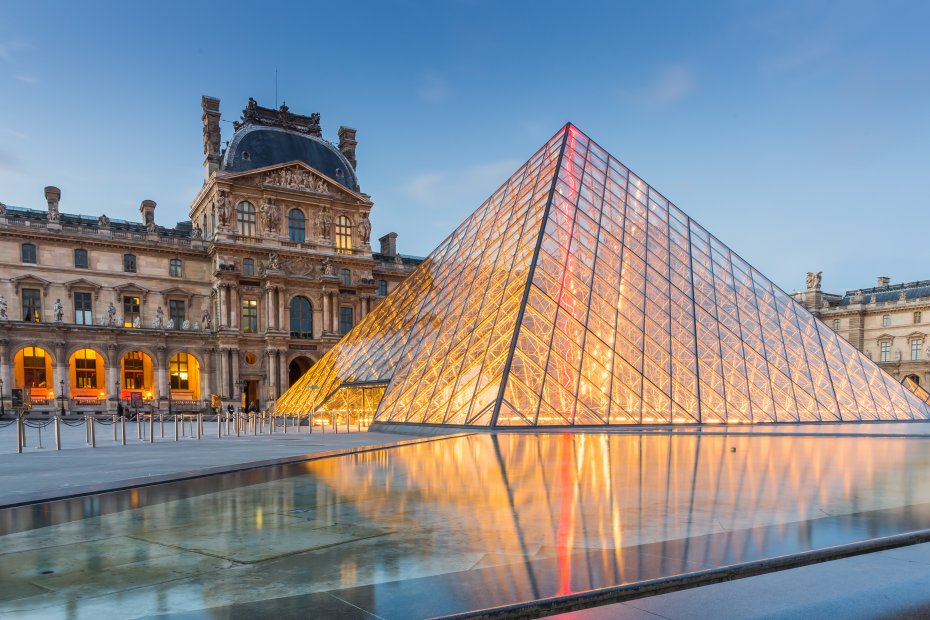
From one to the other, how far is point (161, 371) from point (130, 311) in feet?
17.2

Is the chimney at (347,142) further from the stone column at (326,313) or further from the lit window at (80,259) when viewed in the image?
the lit window at (80,259)

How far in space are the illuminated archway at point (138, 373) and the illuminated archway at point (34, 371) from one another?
13.7ft

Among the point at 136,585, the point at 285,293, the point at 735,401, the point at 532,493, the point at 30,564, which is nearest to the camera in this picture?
the point at 136,585

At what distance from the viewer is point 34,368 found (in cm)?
3922

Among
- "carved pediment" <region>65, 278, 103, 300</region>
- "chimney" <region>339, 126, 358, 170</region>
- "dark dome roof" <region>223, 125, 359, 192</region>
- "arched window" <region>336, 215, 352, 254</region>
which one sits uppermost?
"chimney" <region>339, 126, 358, 170</region>

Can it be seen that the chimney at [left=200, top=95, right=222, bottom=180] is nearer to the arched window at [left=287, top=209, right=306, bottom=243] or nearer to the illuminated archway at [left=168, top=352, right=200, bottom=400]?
the arched window at [left=287, top=209, right=306, bottom=243]

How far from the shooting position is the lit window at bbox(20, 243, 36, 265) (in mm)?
38719

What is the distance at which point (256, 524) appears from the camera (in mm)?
4824

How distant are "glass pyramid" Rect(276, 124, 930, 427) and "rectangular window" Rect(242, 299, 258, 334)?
64.4 feet

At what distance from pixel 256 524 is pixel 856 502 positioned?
516 centimetres

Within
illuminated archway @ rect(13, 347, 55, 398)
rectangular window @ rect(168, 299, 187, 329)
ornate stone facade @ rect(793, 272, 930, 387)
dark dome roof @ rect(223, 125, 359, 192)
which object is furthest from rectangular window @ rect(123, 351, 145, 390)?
ornate stone facade @ rect(793, 272, 930, 387)

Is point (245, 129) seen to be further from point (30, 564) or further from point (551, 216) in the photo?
point (30, 564)

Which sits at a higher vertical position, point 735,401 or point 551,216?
point 551,216

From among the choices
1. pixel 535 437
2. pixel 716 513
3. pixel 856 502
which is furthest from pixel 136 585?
pixel 535 437
